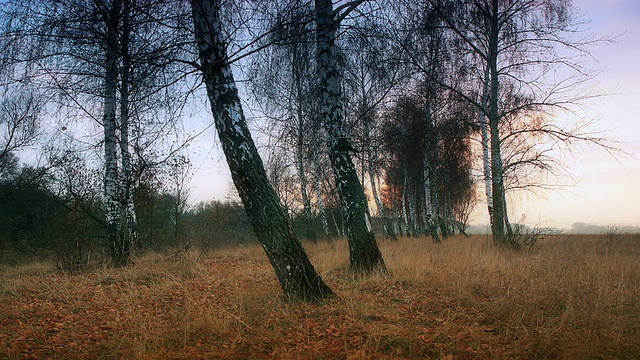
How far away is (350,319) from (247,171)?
6.68ft

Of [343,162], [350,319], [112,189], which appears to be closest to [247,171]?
[350,319]

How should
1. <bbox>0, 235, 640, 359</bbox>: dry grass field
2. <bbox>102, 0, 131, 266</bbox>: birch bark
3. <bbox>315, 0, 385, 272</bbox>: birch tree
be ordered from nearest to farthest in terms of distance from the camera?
<bbox>0, 235, 640, 359</bbox>: dry grass field, <bbox>315, 0, 385, 272</bbox>: birch tree, <bbox>102, 0, 131, 266</bbox>: birch bark

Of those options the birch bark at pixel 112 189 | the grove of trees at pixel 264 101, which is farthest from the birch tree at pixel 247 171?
the birch bark at pixel 112 189

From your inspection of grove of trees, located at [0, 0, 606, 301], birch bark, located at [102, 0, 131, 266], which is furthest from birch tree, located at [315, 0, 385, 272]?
birch bark, located at [102, 0, 131, 266]

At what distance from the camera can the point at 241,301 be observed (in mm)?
3912

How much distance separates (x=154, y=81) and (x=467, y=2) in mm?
8271

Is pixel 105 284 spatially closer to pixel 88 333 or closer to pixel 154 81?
pixel 88 333

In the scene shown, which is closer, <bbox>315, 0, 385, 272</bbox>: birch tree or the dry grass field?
the dry grass field

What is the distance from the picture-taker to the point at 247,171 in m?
3.98

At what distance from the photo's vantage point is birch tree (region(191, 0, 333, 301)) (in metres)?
3.97

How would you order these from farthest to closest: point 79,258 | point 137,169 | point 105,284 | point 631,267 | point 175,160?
point 175,160 < point 137,169 < point 79,258 < point 631,267 < point 105,284

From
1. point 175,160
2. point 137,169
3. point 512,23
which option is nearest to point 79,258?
point 137,169

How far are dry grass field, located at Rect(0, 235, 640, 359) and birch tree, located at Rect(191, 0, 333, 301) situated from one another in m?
0.39

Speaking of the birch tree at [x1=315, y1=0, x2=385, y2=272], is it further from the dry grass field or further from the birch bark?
the birch bark
